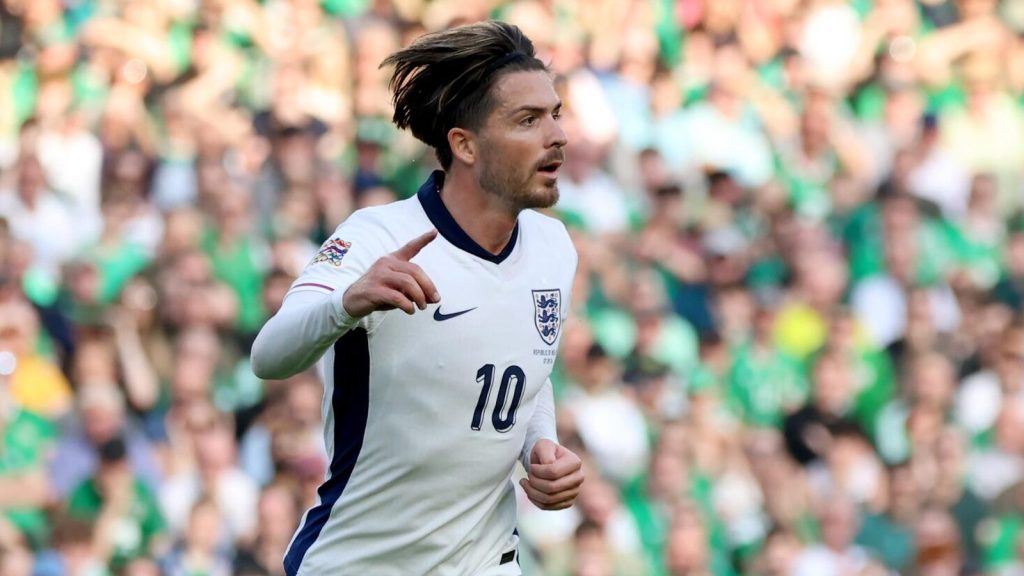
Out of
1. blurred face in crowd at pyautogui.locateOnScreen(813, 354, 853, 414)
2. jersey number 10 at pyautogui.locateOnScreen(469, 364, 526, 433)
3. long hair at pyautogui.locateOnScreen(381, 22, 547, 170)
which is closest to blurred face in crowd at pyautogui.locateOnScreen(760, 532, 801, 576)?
blurred face in crowd at pyautogui.locateOnScreen(813, 354, 853, 414)

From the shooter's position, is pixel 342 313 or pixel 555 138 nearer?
pixel 342 313

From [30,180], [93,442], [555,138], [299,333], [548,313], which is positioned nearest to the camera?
[299,333]

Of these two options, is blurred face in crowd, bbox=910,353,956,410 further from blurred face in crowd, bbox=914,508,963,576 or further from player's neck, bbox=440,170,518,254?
player's neck, bbox=440,170,518,254

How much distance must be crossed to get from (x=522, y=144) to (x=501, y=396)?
Answer: 0.67m

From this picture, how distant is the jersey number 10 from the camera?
4.54 metres

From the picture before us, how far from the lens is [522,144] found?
15.3 feet

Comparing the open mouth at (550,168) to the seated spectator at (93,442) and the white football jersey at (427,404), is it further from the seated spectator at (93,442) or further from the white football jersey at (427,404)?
the seated spectator at (93,442)

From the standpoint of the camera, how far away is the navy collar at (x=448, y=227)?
464 centimetres

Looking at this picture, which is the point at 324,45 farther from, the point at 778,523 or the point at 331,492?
the point at 331,492

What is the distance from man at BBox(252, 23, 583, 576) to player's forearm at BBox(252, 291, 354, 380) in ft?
0.03

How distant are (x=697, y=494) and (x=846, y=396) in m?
1.09

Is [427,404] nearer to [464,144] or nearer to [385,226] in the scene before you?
[385,226]

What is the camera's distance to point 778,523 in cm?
893

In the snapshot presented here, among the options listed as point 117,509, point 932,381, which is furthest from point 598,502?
point 117,509
